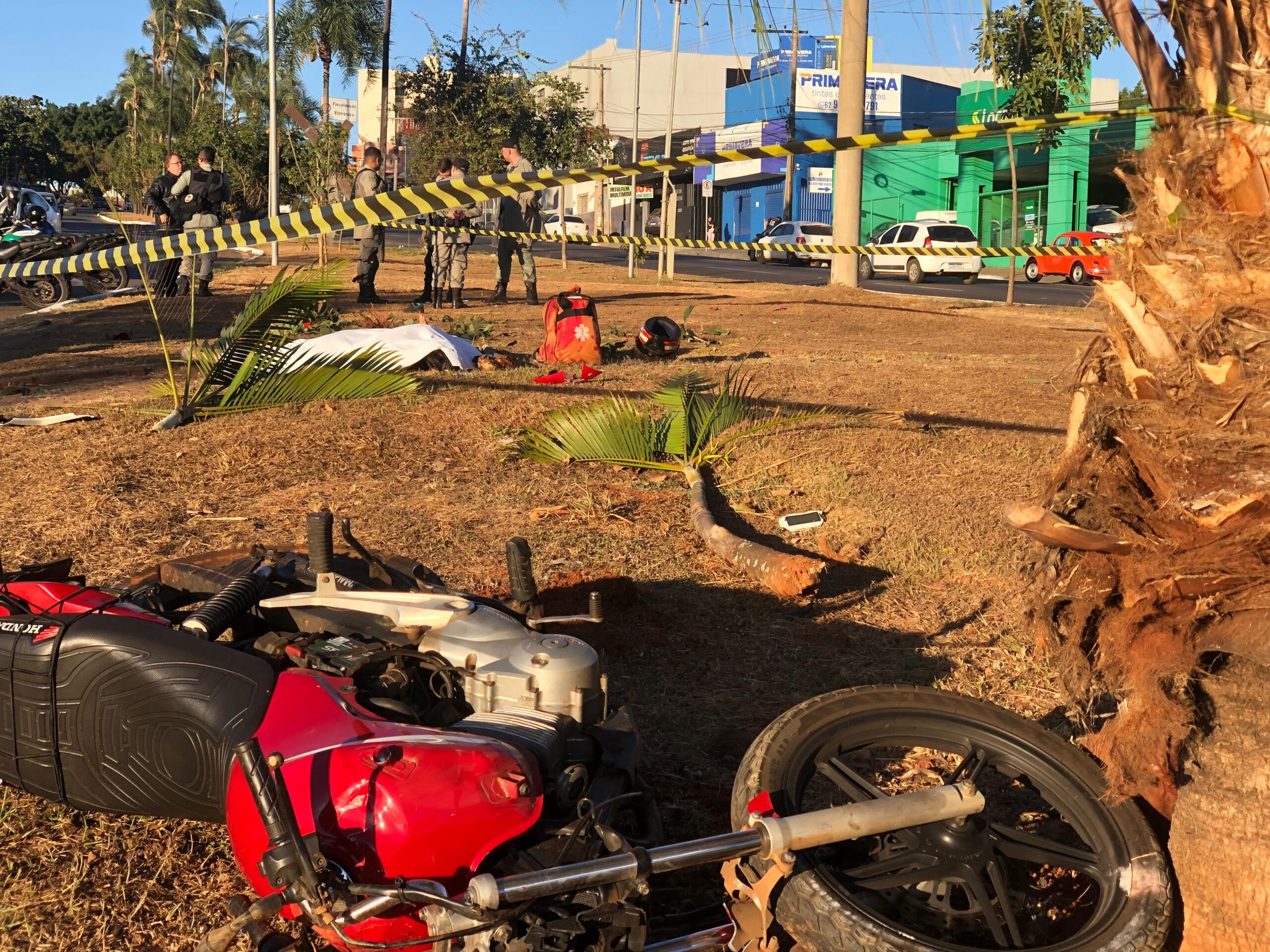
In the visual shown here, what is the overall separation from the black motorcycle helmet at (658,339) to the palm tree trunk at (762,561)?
5.07 meters

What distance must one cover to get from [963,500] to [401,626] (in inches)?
144

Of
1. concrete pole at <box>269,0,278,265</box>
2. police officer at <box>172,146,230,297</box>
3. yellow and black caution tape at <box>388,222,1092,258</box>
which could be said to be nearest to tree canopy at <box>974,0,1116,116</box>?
yellow and black caution tape at <box>388,222,1092,258</box>

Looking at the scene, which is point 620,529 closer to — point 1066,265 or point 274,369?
point 274,369

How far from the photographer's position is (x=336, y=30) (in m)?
56.5

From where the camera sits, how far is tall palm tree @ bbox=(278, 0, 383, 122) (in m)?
56.2

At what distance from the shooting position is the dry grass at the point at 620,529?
9.43ft

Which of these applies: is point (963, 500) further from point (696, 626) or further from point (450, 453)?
point (450, 453)

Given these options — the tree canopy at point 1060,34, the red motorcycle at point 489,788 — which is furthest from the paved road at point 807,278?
the red motorcycle at point 489,788

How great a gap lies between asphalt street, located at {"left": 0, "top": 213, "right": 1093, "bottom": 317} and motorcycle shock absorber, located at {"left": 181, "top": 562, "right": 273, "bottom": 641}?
14.3m

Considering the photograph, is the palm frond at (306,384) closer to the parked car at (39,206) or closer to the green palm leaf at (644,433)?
the green palm leaf at (644,433)

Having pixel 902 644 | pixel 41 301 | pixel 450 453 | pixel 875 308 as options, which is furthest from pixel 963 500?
pixel 41 301

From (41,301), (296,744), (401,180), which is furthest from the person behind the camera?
(401,180)

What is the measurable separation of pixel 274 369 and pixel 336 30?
54.8m

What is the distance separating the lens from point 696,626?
4434 mm
